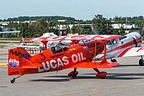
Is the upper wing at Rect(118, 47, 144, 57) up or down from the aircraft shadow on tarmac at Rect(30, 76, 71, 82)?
up

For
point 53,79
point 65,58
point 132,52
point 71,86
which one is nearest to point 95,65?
point 65,58

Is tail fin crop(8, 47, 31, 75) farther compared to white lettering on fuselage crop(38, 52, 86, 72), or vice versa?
white lettering on fuselage crop(38, 52, 86, 72)

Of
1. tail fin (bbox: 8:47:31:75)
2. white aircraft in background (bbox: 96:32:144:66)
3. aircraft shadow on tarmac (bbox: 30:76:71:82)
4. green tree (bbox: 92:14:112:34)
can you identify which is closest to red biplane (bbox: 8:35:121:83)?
tail fin (bbox: 8:47:31:75)

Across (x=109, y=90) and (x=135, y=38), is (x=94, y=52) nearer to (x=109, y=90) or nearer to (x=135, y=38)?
(x=109, y=90)

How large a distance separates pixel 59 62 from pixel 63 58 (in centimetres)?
31

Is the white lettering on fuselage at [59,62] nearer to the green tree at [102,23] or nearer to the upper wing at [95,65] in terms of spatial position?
the upper wing at [95,65]

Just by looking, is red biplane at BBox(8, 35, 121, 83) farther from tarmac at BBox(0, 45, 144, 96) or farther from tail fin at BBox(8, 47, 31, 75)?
tarmac at BBox(0, 45, 144, 96)

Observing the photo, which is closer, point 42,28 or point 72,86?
point 72,86

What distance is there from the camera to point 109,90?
14727mm

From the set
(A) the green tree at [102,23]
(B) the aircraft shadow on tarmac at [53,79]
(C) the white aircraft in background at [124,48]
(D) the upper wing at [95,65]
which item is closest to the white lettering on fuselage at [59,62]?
(D) the upper wing at [95,65]

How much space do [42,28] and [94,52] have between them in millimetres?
99898

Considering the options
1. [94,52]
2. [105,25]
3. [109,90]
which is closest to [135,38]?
[94,52]

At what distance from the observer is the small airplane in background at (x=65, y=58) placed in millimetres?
16969

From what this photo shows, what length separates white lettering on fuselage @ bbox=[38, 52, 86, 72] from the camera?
1753 cm
